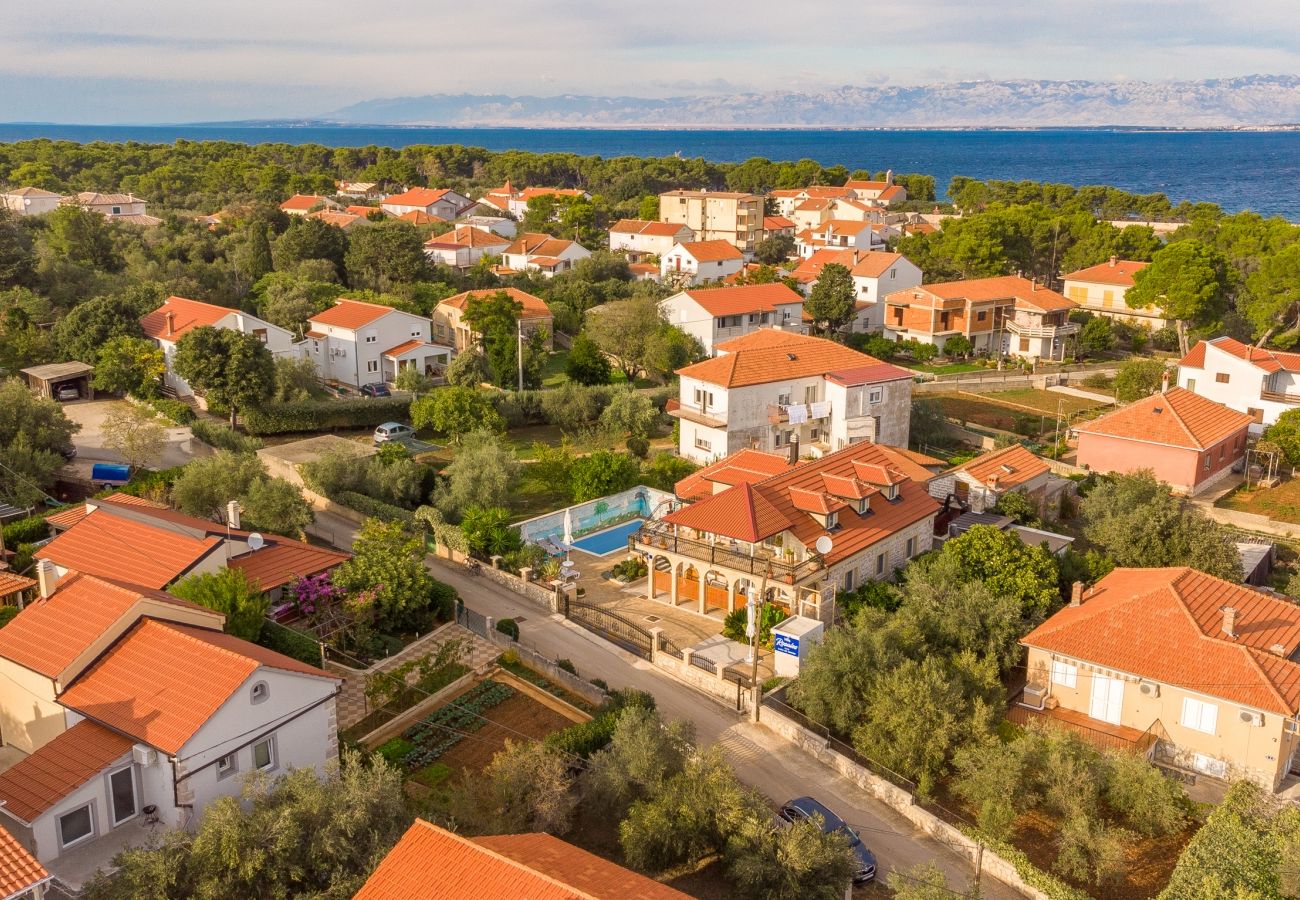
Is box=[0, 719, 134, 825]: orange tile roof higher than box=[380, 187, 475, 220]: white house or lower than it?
lower

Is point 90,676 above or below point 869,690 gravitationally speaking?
above

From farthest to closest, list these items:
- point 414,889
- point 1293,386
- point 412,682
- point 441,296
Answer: point 441,296 < point 1293,386 < point 412,682 < point 414,889

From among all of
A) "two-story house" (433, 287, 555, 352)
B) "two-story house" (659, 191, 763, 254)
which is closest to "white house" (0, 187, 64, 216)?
"two-story house" (433, 287, 555, 352)

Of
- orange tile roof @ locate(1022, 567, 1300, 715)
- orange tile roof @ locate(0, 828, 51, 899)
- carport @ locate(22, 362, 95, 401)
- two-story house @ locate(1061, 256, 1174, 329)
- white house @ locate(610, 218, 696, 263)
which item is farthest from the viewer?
white house @ locate(610, 218, 696, 263)

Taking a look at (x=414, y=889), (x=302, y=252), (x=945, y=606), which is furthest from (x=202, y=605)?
(x=302, y=252)

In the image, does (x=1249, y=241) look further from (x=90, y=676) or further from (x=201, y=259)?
(x=90, y=676)

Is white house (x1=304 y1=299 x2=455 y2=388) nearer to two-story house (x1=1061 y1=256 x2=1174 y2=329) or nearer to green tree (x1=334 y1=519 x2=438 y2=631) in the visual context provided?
green tree (x1=334 y1=519 x2=438 y2=631)
